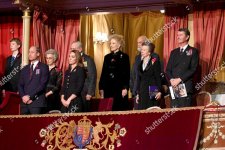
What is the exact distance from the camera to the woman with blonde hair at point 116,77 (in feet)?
28.5

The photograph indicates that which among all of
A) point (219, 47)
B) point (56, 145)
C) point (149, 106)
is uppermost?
point (219, 47)

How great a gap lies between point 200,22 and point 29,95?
2.87 metres

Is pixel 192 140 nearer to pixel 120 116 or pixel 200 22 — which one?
pixel 120 116

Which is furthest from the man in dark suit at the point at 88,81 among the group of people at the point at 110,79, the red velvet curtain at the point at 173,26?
the red velvet curtain at the point at 173,26

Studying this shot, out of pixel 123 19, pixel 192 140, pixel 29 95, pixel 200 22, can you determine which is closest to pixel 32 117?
pixel 29 95

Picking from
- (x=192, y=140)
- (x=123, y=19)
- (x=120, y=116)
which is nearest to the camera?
(x=192, y=140)

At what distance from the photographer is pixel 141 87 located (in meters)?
8.05

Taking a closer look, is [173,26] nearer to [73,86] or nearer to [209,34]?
[209,34]

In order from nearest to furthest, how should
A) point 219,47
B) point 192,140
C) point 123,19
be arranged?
1. point 192,140
2. point 219,47
3. point 123,19

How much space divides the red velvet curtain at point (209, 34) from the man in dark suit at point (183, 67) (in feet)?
3.55

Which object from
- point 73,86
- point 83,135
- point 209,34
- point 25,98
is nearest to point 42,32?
point 25,98

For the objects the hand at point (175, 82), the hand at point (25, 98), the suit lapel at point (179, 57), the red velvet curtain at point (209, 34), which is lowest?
the hand at point (25, 98)

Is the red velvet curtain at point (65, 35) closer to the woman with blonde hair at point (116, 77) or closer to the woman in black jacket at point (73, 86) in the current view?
the woman with blonde hair at point (116, 77)

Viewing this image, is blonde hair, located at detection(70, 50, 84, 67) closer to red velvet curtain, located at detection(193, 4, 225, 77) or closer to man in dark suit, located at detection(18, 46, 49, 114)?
man in dark suit, located at detection(18, 46, 49, 114)
